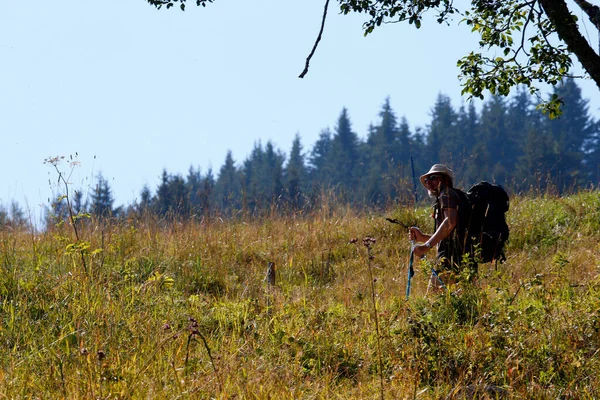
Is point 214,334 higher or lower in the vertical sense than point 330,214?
lower

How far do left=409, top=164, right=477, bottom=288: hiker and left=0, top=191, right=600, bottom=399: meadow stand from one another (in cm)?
44

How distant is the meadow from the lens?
4.00 meters

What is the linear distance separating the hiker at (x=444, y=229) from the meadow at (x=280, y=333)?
0.44 m

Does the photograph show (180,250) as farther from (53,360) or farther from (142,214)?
(53,360)

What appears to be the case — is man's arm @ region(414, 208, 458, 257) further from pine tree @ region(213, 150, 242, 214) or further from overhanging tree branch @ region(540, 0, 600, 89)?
pine tree @ region(213, 150, 242, 214)

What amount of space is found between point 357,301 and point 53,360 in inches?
118

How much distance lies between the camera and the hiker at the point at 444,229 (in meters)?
6.04

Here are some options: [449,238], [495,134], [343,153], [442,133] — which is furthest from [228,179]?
[449,238]

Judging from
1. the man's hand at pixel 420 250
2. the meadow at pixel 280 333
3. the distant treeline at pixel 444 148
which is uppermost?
the distant treeline at pixel 444 148

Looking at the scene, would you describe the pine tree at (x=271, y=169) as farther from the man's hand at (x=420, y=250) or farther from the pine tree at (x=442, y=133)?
the man's hand at (x=420, y=250)

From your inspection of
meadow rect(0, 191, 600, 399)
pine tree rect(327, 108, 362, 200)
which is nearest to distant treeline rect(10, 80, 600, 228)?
pine tree rect(327, 108, 362, 200)

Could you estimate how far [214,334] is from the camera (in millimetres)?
5477

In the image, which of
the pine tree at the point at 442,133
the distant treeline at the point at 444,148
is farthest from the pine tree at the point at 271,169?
the pine tree at the point at 442,133

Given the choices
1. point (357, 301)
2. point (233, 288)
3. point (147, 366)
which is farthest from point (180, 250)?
point (147, 366)
